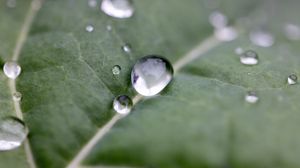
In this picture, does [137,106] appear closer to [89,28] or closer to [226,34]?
[89,28]

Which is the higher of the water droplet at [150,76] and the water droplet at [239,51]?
the water droplet at [239,51]

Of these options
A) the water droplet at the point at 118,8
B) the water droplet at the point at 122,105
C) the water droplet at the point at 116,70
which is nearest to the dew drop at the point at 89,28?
the water droplet at the point at 118,8

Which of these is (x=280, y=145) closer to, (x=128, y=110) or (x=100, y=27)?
(x=128, y=110)

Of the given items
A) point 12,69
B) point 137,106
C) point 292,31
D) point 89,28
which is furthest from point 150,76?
point 292,31

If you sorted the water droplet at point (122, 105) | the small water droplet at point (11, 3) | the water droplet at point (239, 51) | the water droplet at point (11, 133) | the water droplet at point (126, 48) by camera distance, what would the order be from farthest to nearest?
the small water droplet at point (11, 3), the water droplet at point (239, 51), the water droplet at point (126, 48), the water droplet at point (122, 105), the water droplet at point (11, 133)

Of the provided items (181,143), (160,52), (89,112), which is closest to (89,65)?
(89,112)

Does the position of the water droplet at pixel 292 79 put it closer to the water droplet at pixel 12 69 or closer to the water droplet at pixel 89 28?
the water droplet at pixel 89 28

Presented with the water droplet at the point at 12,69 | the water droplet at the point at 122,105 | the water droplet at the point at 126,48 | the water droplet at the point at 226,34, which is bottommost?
the water droplet at the point at 122,105
